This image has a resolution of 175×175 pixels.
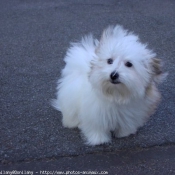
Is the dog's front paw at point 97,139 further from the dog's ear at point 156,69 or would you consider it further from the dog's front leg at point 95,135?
the dog's ear at point 156,69

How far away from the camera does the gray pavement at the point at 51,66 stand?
3.16 meters

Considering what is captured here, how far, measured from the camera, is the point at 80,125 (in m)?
3.30

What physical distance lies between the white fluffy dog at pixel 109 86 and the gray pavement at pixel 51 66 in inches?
8.4

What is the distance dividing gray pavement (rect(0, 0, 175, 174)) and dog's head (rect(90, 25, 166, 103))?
0.73 m

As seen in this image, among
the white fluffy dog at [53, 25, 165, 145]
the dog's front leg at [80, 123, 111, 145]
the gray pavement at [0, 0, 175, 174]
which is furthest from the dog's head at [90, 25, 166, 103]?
the gray pavement at [0, 0, 175, 174]

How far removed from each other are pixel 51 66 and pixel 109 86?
2214mm

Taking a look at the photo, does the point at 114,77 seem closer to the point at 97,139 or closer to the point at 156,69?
the point at 156,69

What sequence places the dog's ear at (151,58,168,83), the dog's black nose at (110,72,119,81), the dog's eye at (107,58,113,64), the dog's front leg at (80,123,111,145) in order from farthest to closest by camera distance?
the dog's front leg at (80,123,111,145) → the dog's ear at (151,58,168,83) → the dog's eye at (107,58,113,64) → the dog's black nose at (110,72,119,81)

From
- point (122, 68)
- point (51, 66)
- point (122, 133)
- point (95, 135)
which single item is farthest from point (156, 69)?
point (51, 66)

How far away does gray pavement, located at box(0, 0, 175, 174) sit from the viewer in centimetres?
316

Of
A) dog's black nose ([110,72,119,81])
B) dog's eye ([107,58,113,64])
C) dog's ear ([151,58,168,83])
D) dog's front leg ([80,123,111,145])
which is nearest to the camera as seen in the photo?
dog's black nose ([110,72,119,81])

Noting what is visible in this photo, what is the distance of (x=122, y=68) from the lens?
2.61 meters

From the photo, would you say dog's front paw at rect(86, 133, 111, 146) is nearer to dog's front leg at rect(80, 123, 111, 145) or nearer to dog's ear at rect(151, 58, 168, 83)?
dog's front leg at rect(80, 123, 111, 145)

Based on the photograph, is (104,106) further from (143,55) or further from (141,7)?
(141,7)
